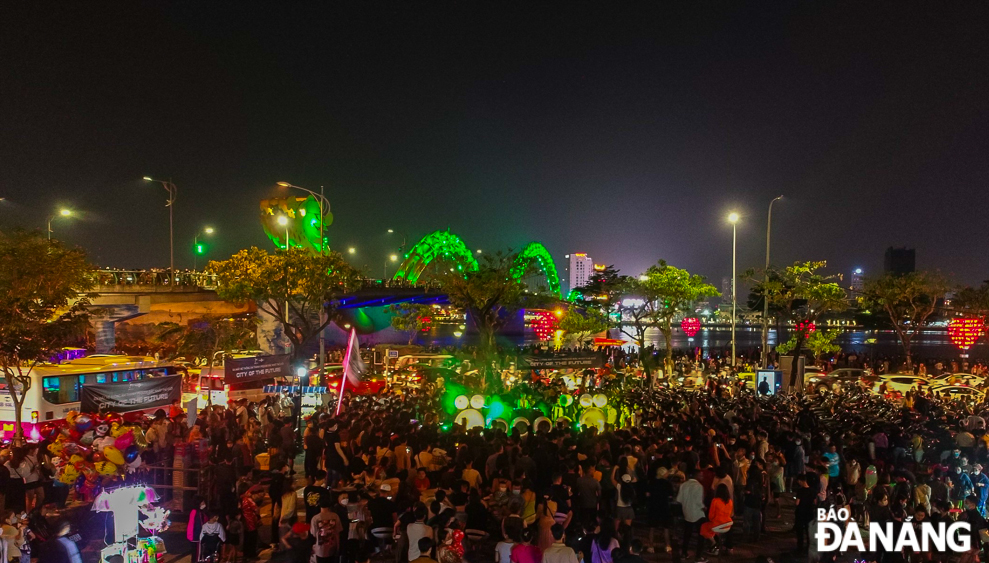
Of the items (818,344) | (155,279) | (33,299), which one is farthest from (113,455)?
(155,279)

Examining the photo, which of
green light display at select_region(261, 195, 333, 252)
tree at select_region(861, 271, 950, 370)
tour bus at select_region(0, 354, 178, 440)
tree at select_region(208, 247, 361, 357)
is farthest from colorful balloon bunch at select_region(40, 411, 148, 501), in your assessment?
tree at select_region(861, 271, 950, 370)

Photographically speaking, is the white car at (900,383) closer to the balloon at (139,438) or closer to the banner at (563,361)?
the banner at (563,361)

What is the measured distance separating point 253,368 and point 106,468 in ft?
17.8

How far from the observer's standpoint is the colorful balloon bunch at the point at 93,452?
10.2 meters

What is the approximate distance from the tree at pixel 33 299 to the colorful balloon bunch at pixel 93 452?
5.47ft

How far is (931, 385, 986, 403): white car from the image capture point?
1907cm

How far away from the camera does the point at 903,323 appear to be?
116ft

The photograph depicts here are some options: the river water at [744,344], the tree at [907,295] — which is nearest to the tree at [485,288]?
the river water at [744,344]

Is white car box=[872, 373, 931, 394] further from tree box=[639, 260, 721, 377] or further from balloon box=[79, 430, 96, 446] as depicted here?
balloon box=[79, 430, 96, 446]

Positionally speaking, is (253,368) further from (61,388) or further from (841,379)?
(841,379)

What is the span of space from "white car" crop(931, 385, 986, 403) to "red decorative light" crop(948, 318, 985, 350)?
183 cm

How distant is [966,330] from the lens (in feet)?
71.6

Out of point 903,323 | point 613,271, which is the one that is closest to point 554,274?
point 613,271

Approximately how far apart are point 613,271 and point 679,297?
24.8 meters
